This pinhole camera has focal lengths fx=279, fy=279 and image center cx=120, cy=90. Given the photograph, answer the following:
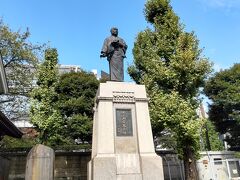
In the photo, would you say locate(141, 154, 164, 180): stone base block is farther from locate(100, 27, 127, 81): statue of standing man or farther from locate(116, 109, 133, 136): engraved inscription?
locate(100, 27, 127, 81): statue of standing man

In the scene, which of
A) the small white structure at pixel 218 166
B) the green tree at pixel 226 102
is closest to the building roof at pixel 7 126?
the small white structure at pixel 218 166

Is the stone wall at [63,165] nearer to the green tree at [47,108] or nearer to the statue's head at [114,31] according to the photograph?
the green tree at [47,108]

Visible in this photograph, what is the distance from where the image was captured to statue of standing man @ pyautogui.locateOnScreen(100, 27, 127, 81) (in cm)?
997

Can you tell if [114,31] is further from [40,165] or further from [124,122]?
[40,165]

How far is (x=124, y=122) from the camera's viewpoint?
8.76 meters

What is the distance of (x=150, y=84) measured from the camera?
15008mm

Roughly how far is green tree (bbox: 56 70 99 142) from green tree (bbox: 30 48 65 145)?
2.28 ft

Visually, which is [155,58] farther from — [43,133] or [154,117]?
[43,133]

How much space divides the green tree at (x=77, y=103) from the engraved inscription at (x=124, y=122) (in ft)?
31.7

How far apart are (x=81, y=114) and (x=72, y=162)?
4499 millimetres

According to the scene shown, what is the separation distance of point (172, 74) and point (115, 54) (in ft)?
16.6

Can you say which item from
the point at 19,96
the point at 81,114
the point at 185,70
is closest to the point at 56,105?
the point at 81,114

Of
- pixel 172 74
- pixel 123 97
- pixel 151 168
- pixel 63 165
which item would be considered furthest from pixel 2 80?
pixel 151 168

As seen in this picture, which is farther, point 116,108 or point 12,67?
point 12,67
